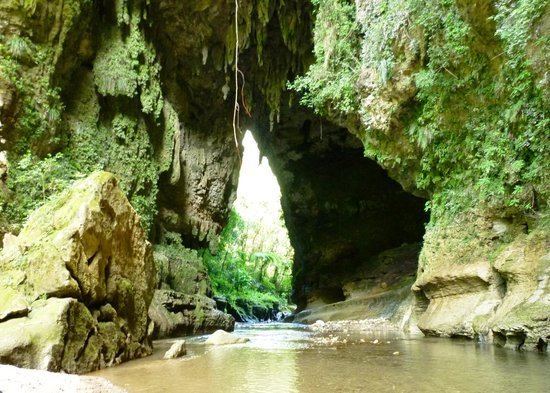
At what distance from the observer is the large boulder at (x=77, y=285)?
14.8 feet

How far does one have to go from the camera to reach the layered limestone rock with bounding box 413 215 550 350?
536 centimetres

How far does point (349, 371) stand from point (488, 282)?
3.62 m

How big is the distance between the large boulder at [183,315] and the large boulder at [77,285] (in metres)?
4.18

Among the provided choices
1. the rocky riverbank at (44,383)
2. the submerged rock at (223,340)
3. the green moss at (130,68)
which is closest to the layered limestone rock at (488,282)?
the submerged rock at (223,340)

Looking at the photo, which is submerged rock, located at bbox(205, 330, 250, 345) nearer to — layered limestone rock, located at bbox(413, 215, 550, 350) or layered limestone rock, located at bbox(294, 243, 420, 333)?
layered limestone rock, located at bbox(413, 215, 550, 350)

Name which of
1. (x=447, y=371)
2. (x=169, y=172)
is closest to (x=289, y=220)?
(x=169, y=172)

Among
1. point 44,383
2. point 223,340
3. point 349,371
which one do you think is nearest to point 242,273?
point 223,340

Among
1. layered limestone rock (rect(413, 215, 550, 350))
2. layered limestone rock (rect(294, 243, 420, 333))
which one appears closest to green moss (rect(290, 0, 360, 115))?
layered limestone rock (rect(413, 215, 550, 350))

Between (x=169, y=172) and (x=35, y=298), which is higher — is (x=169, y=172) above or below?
above

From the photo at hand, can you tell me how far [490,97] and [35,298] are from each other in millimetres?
7502

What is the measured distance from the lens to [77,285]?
5043mm

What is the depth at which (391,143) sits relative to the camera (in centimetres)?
1070

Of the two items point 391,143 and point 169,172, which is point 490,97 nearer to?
point 391,143

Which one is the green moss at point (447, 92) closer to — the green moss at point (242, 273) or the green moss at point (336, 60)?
the green moss at point (336, 60)
